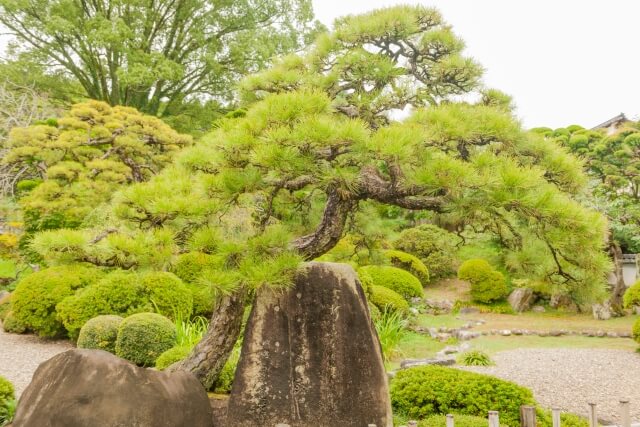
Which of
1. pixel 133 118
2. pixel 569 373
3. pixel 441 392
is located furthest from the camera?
pixel 133 118

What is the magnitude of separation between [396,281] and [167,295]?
5.80 m

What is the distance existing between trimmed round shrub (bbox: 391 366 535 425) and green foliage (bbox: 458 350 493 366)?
2.81m

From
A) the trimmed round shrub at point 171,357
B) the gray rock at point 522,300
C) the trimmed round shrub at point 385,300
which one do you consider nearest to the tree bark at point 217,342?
the trimmed round shrub at point 171,357

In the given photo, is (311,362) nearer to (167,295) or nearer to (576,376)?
(576,376)

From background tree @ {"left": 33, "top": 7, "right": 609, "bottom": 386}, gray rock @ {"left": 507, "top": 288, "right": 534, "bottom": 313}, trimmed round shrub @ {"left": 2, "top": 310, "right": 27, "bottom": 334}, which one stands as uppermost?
background tree @ {"left": 33, "top": 7, "right": 609, "bottom": 386}

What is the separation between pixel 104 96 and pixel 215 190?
1617 cm

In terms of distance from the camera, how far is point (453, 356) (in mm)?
7816

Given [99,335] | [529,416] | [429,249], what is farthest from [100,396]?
[429,249]

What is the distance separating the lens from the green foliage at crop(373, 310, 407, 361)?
770cm

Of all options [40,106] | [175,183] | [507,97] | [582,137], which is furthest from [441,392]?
[40,106]

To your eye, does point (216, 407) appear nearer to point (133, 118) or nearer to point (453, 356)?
point (453, 356)

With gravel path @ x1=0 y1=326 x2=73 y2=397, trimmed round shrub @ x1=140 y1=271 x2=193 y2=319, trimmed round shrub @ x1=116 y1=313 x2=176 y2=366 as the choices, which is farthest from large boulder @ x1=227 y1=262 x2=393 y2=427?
trimmed round shrub @ x1=140 y1=271 x2=193 y2=319

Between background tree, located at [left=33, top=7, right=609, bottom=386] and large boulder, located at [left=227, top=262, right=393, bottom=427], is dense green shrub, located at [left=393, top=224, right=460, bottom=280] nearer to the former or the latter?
background tree, located at [left=33, top=7, right=609, bottom=386]

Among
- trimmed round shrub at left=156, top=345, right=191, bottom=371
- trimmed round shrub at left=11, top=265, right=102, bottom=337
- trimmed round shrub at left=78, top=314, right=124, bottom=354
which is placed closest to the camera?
trimmed round shrub at left=156, top=345, right=191, bottom=371
